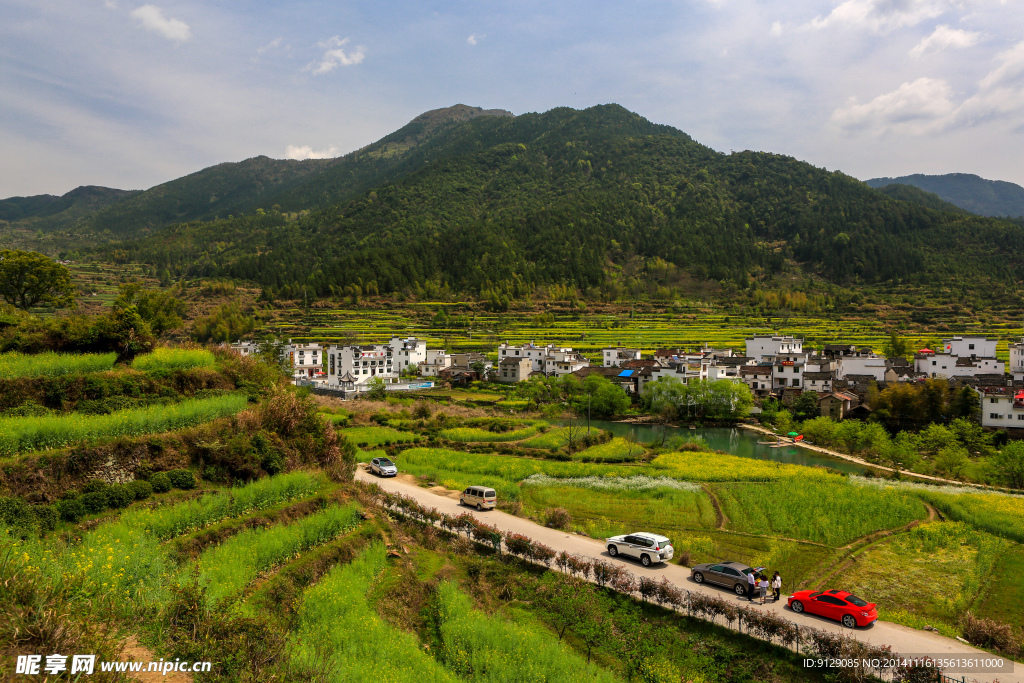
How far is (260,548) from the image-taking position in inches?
393

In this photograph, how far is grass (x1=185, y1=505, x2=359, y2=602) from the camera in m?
8.55

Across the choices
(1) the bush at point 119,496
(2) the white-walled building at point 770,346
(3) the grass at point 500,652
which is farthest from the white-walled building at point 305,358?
(3) the grass at point 500,652

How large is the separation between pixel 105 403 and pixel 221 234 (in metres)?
155

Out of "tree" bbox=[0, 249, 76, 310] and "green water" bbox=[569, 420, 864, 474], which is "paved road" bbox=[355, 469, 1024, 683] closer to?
"tree" bbox=[0, 249, 76, 310]

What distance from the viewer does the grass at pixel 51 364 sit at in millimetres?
11797

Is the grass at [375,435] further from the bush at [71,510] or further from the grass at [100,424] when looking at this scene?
the bush at [71,510]

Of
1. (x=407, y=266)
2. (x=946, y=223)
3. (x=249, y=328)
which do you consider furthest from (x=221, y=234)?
(x=946, y=223)

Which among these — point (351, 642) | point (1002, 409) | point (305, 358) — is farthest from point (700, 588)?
point (305, 358)

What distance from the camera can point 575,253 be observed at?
385 feet

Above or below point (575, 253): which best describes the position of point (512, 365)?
below

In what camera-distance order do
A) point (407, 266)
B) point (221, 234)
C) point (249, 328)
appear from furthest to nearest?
point (221, 234), point (407, 266), point (249, 328)

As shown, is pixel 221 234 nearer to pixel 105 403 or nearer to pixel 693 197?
pixel 693 197

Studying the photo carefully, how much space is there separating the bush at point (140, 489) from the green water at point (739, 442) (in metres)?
32.7

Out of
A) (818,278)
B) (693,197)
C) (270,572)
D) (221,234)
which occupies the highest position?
(693,197)
